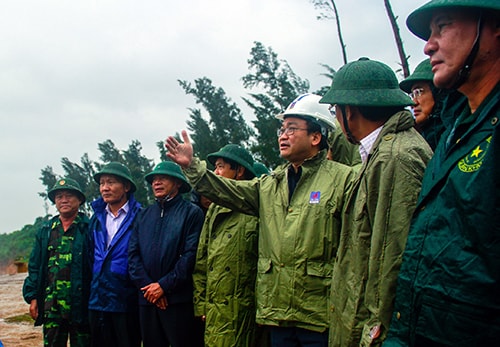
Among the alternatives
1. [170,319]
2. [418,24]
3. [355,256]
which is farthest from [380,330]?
[170,319]

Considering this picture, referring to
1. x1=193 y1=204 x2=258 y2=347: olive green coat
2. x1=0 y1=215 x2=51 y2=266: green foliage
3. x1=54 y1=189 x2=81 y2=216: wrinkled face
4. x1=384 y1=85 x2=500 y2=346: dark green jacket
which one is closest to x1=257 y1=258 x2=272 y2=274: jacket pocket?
x1=193 y1=204 x2=258 y2=347: olive green coat

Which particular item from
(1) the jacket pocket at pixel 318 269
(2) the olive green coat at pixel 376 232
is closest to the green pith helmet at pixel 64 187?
(1) the jacket pocket at pixel 318 269

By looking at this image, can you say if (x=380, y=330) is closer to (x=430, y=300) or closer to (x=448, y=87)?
(x=430, y=300)

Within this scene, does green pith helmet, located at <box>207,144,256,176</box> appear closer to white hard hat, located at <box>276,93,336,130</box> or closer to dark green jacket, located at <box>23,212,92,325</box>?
white hard hat, located at <box>276,93,336,130</box>

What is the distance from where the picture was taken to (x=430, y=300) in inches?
66.1

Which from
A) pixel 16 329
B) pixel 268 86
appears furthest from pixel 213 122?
pixel 16 329

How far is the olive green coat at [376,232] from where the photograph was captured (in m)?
2.06

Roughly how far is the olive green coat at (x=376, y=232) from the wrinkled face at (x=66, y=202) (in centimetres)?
384

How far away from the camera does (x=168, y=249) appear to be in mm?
4488

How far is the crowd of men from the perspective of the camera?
5.39 ft

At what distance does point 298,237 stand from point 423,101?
1.47 m

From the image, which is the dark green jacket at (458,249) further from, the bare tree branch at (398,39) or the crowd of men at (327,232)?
the bare tree branch at (398,39)

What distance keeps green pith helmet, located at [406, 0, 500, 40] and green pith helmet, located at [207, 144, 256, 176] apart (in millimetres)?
2700

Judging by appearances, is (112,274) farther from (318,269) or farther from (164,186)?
(318,269)
